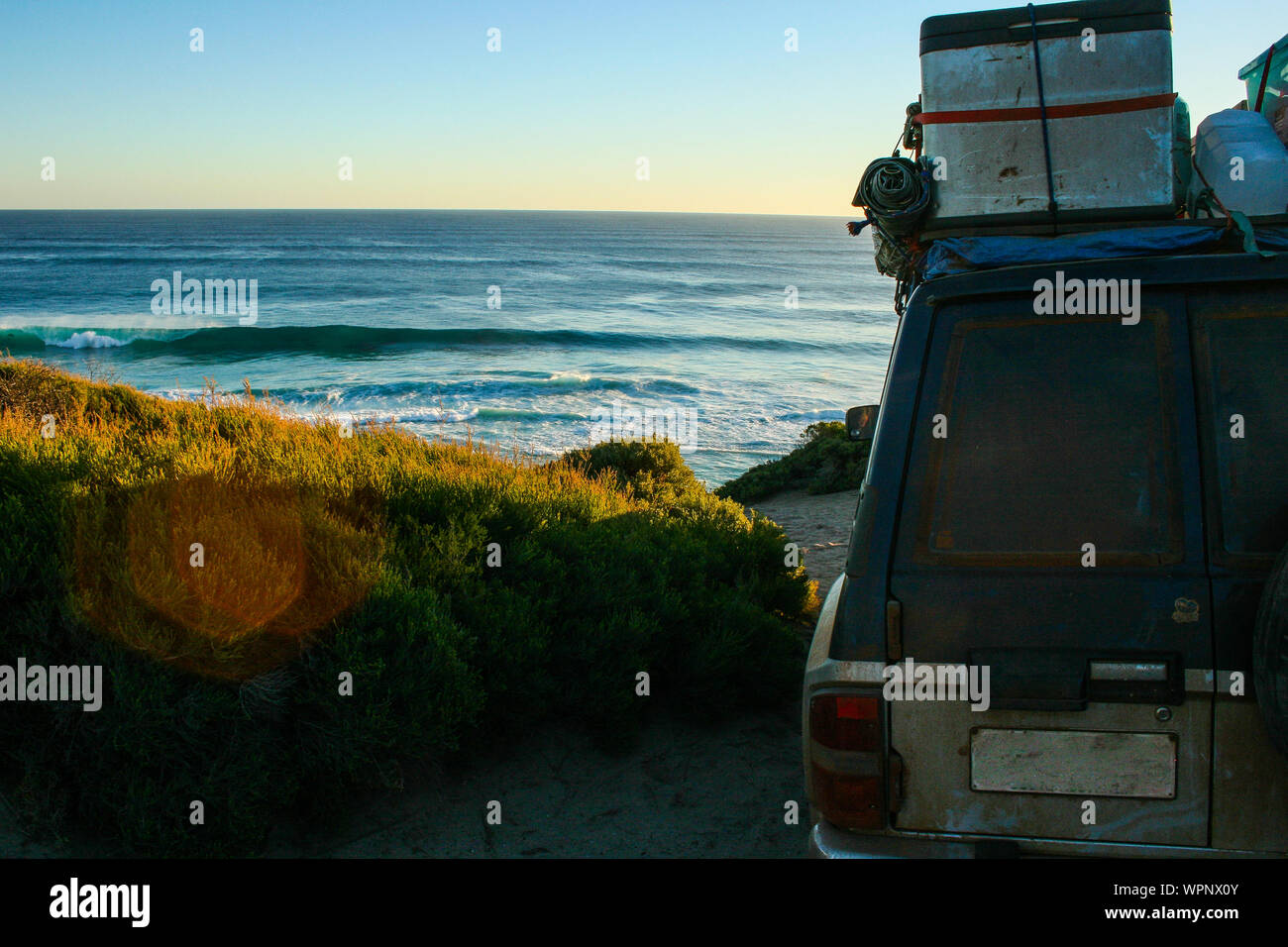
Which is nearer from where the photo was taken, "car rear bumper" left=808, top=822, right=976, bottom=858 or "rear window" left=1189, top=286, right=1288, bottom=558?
"rear window" left=1189, top=286, right=1288, bottom=558

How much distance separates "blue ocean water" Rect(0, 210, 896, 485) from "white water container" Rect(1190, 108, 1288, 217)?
21.8ft

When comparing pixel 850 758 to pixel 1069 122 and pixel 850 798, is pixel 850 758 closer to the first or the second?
pixel 850 798

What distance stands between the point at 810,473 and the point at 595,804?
11107mm

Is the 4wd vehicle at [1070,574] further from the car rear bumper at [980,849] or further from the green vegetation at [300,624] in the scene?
the green vegetation at [300,624]

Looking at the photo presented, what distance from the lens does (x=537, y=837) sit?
150 inches

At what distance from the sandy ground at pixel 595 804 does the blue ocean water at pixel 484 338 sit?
4.74 metres

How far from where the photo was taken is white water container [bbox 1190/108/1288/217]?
2844mm

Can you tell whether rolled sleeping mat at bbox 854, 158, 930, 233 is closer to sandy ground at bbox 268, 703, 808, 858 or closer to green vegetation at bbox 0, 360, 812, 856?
green vegetation at bbox 0, 360, 812, 856

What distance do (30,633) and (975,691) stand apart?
11.3 ft

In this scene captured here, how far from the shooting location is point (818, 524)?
35.8 ft

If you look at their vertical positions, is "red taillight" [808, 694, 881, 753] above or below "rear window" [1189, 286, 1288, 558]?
below

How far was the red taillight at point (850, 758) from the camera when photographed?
214 centimetres

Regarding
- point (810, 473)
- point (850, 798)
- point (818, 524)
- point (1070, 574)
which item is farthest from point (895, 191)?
point (810, 473)

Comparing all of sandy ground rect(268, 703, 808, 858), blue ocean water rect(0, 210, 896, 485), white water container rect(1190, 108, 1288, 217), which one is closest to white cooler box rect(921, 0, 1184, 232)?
white water container rect(1190, 108, 1288, 217)
